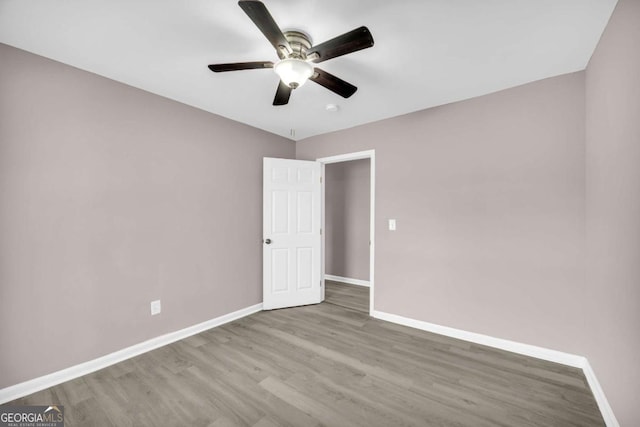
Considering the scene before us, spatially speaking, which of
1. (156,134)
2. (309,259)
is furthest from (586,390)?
(156,134)

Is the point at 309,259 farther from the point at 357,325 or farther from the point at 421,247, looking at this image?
the point at 421,247

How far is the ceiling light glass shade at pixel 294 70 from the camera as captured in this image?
1.61m

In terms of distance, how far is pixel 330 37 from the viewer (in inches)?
68.4

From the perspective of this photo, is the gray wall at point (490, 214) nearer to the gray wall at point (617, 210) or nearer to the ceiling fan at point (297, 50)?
the gray wall at point (617, 210)

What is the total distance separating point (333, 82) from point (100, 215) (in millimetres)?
2238

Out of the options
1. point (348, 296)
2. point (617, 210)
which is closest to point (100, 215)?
point (348, 296)

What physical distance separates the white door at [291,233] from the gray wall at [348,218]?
1341mm

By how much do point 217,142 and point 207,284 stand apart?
168 cm

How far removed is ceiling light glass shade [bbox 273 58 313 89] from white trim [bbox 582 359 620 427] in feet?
8.98

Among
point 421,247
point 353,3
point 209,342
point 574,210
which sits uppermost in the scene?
point 353,3

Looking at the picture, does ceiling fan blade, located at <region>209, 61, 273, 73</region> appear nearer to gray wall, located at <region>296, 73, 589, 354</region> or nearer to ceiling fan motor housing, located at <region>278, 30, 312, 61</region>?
ceiling fan motor housing, located at <region>278, 30, 312, 61</region>

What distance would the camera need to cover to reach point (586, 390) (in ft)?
6.28

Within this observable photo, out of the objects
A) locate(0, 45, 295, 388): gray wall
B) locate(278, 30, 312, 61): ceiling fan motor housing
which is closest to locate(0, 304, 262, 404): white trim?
locate(0, 45, 295, 388): gray wall

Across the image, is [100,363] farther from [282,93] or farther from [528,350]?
[528,350]
